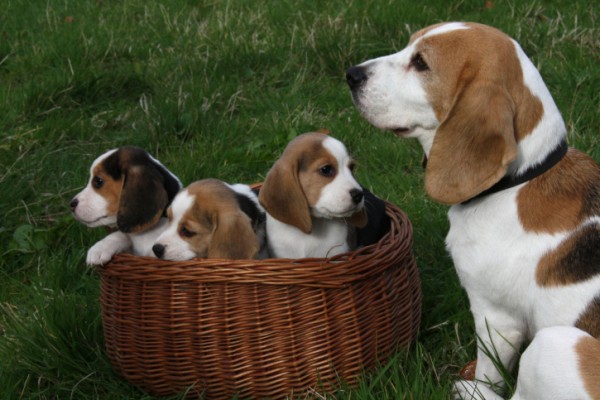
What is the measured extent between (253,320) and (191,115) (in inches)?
127

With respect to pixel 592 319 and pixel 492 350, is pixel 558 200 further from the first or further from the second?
pixel 492 350

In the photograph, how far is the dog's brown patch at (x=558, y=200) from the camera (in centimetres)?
364

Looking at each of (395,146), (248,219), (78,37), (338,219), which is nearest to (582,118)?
(395,146)

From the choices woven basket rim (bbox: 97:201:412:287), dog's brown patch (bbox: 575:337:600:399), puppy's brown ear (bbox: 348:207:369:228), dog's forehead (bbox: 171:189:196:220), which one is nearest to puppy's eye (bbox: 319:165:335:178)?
puppy's brown ear (bbox: 348:207:369:228)

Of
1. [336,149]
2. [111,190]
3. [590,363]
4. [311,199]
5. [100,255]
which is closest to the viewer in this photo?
[590,363]

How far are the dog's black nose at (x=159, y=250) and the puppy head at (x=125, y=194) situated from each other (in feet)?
0.94

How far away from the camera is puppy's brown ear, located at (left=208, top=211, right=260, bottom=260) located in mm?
4523

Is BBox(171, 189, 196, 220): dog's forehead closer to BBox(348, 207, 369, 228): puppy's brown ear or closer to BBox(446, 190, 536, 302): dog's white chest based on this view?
BBox(348, 207, 369, 228): puppy's brown ear

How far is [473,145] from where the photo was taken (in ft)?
12.0

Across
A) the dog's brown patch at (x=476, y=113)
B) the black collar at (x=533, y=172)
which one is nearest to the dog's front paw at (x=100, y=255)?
the dog's brown patch at (x=476, y=113)

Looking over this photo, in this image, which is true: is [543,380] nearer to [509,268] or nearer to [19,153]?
[509,268]

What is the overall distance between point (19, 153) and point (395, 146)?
2891 mm

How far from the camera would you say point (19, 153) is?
6602 millimetres

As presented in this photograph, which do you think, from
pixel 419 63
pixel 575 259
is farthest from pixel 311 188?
pixel 575 259
